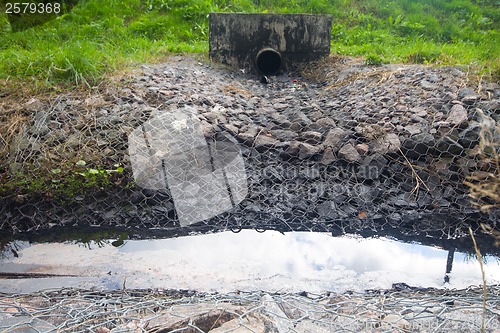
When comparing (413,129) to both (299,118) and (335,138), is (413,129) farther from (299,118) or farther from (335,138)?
(299,118)

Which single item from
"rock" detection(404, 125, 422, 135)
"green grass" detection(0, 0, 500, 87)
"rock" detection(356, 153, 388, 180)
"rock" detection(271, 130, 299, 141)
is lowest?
"rock" detection(356, 153, 388, 180)

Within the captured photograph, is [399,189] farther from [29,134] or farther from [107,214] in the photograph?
[29,134]

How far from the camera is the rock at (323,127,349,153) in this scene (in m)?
3.78

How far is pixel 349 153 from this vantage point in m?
3.69

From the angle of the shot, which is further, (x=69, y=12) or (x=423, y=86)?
(x=69, y=12)

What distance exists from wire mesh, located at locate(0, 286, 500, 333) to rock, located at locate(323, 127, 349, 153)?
5.59 feet

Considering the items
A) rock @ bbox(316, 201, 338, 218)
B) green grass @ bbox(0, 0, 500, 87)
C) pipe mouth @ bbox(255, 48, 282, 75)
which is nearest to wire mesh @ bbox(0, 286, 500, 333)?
rock @ bbox(316, 201, 338, 218)

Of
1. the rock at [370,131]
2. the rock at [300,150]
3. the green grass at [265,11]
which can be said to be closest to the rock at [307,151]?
the rock at [300,150]

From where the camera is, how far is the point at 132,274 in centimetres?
276

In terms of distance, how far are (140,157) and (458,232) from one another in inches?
97.8

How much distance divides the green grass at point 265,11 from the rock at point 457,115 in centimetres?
103

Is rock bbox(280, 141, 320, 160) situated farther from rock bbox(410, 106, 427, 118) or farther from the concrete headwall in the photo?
the concrete headwall

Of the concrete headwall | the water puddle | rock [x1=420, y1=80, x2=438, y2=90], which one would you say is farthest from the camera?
→ the concrete headwall

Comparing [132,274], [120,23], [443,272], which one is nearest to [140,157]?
[132,274]
